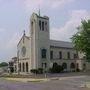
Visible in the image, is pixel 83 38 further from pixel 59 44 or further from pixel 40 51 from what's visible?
pixel 59 44

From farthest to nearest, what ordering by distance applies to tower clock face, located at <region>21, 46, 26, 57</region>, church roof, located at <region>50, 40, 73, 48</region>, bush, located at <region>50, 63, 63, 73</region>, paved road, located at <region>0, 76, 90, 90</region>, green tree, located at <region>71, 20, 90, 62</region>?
church roof, located at <region>50, 40, 73, 48</region> < tower clock face, located at <region>21, 46, 26, 57</region> < bush, located at <region>50, 63, 63, 73</region> < green tree, located at <region>71, 20, 90, 62</region> < paved road, located at <region>0, 76, 90, 90</region>

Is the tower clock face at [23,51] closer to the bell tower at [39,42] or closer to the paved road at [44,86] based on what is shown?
the bell tower at [39,42]

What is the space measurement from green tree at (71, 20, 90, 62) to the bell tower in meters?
21.6

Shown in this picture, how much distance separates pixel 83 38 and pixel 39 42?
24.6 metres

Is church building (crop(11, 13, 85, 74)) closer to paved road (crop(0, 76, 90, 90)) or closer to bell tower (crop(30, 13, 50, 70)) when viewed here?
bell tower (crop(30, 13, 50, 70))

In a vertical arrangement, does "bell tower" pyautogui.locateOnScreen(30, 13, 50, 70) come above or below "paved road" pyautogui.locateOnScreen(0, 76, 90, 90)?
above

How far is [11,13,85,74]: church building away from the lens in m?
87.8

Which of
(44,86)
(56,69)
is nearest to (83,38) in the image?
(56,69)

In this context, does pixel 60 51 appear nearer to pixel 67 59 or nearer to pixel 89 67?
pixel 67 59

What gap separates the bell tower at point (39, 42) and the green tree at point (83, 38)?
2155 cm

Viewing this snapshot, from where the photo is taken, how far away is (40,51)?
8769 centimetres

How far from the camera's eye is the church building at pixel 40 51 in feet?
288

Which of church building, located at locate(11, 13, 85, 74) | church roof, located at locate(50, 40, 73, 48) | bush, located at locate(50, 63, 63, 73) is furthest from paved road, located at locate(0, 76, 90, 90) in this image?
church roof, located at locate(50, 40, 73, 48)

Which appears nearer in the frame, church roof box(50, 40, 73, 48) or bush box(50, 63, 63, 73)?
bush box(50, 63, 63, 73)
